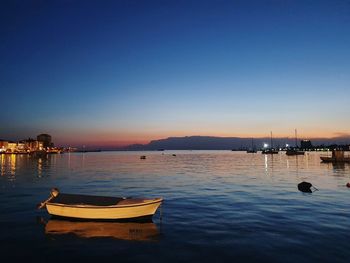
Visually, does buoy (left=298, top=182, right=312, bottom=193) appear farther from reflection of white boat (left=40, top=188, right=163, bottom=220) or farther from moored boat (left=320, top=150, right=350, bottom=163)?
moored boat (left=320, top=150, right=350, bottom=163)

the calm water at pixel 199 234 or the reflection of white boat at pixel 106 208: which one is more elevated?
the reflection of white boat at pixel 106 208

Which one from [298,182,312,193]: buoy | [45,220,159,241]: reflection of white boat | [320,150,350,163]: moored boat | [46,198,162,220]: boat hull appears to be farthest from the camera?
[320,150,350,163]: moored boat

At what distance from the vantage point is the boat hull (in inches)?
924

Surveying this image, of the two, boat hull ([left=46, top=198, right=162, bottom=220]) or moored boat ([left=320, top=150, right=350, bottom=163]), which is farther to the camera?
moored boat ([left=320, top=150, right=350, bottom=163])

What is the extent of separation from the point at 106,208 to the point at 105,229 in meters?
1.70

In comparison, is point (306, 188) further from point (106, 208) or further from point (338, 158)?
point (338, 158)

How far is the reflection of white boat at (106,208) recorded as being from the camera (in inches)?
926

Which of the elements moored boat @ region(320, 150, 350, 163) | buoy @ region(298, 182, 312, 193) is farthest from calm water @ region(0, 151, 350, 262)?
moored boat @ region(320, 150, 350, 163)

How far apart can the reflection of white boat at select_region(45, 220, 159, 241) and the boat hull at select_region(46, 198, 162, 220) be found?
22.0 inches

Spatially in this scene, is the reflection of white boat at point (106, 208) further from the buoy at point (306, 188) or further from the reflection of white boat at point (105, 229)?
the buoy at point (306, 188)

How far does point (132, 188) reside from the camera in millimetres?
48281

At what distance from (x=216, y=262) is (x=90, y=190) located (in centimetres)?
3395

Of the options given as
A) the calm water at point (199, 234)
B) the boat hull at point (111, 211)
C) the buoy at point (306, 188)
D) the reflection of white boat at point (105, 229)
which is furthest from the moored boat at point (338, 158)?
the reflection of white boat at point (105, 229)

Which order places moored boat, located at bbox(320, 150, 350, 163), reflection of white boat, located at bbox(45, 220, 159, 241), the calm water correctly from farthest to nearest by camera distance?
moored boat, located at bbox(320, 150, 350, 163) < reflection of white boat, located at bbox(45, 220, 159, 241) < the calm water
